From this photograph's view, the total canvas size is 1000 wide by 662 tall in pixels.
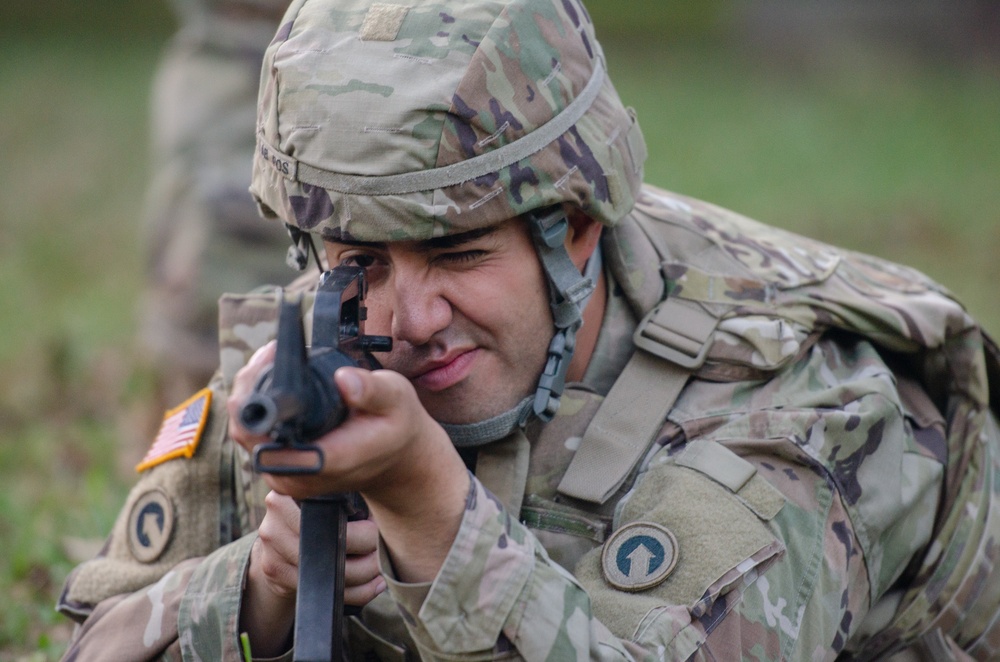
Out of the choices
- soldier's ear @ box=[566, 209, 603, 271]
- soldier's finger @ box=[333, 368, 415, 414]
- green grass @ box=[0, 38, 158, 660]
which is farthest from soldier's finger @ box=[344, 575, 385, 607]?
green grass @ box=[0, 38, 158, 660]

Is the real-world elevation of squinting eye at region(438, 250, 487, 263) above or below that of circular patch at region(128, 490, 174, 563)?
above

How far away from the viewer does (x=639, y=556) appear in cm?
282

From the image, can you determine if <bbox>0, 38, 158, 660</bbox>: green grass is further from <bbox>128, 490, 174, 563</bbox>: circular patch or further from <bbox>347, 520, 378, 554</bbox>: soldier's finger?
<bbox>347, 520, 378, 554</bbox>: soldier's finger

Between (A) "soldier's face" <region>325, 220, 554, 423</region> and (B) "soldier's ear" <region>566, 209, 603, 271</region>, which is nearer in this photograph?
(A) "soldier's face" <region>325, 220, 554, 423</region>

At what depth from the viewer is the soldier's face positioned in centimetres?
293

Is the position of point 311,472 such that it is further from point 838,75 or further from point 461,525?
point 838,75

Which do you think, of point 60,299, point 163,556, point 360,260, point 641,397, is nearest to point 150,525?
point 163,556

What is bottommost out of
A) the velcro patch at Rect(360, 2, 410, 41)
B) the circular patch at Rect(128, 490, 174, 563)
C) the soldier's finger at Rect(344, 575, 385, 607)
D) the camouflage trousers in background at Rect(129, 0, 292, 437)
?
the camouflage trousers in background at Rect(129, 0, 292, 437)

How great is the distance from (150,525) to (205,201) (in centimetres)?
362

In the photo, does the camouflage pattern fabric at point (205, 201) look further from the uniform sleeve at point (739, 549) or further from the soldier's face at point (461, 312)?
the uniform sleeve at point (739, 549)

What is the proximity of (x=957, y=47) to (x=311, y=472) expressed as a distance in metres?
15.2

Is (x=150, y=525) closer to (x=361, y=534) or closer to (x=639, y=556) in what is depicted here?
(x=361, y=534)

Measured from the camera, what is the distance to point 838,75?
1516 cm

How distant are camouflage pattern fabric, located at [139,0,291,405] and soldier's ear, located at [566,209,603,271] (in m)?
3.65
